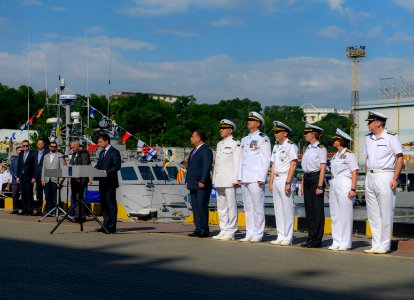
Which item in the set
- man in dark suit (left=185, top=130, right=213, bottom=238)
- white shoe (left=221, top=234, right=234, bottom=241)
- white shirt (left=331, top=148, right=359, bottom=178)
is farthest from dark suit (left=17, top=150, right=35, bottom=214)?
white shirt (left=331, top=148, right=359, bottom=178)

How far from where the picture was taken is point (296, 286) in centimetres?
875

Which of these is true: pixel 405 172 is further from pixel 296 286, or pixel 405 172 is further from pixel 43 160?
pixel 296 286

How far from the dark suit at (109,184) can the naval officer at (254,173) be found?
2.57 meters

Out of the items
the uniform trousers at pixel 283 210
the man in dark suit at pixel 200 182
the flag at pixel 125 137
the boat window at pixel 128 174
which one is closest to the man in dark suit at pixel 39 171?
the boat window at pixel 128 174

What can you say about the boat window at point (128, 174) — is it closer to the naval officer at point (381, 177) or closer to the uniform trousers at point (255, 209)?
the uniform trousers at point (255, 209)

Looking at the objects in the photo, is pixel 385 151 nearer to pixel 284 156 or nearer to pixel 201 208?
pixel 284 156

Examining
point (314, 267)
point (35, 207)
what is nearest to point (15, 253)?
point (314, 267)

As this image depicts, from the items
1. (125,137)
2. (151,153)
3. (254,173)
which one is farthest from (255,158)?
(125,137)

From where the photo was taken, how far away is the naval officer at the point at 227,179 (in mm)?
13992

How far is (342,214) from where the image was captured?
12359 millimetres

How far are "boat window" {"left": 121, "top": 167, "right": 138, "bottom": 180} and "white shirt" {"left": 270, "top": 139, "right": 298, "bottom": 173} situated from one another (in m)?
10.8

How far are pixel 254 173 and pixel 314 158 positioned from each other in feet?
4.10

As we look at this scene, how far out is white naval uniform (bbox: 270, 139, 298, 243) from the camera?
13.0 m

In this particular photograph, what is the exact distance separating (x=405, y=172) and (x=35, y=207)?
4532cm
